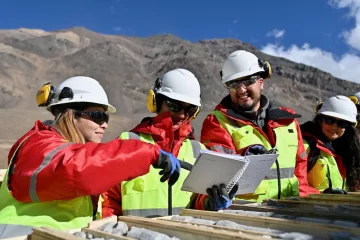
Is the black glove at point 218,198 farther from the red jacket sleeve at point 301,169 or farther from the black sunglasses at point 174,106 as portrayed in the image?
the red jacket sleeve at point 301,169

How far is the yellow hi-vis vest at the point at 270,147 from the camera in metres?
3.90

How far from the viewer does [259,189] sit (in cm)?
388

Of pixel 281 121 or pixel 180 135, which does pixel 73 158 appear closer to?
pixel 180 135

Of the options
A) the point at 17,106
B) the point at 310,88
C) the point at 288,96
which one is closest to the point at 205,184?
the point at 17,106

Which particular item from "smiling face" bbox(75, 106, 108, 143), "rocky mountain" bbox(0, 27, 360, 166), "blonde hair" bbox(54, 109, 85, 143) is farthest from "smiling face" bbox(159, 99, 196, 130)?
"rocky mountain" bbox(0, 27, 360, 166)

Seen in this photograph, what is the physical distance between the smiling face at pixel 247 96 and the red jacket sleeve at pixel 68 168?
1833mm

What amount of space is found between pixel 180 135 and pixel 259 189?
875 millimetres

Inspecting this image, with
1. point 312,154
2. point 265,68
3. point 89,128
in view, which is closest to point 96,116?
point 89,128

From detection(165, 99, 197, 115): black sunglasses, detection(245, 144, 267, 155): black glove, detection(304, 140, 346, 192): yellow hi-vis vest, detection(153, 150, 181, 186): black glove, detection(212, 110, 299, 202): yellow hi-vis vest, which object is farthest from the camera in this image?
detection(304, 140, 346, 192): yellow hi-vis vest

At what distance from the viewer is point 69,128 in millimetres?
2852

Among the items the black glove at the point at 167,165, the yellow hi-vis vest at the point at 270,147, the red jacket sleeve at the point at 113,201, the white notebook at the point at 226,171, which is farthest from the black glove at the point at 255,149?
the red jacket sleeve at the point at 113,201

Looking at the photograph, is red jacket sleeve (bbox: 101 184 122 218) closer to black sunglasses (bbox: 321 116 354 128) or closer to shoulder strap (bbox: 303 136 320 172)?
shoulder strap (bbox: 303 136 320 172)

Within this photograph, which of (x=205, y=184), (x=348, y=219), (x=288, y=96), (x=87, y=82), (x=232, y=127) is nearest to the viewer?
(x=348, y=219)

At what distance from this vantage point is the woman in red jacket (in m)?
2.38
